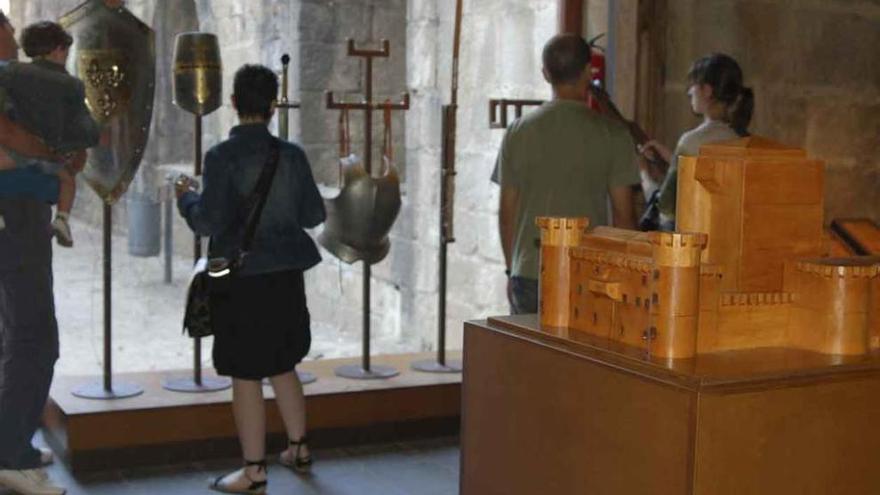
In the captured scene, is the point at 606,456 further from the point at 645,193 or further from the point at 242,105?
the point at 645,193

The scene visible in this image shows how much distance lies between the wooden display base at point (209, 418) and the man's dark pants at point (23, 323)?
0.33 meters

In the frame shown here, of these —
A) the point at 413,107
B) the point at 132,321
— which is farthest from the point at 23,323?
the point at 132,321

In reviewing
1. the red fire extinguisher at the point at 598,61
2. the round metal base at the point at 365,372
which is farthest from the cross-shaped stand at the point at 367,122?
the red fire extinguisher at the point at 598,61

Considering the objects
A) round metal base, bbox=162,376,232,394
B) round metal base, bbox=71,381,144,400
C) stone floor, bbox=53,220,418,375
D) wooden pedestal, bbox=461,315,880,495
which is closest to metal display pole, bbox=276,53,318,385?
round metal base, bbox=162,376,232,394

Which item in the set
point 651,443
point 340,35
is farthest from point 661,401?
point 340,35

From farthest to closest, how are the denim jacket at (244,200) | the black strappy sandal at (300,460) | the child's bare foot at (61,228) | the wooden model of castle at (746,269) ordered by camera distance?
the black strappy sandal at (300,460), the child's bare foot at (61,228), the denim jacket at (244,200), the wooden model of castle at (746,269)

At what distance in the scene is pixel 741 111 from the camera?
3.40 meters

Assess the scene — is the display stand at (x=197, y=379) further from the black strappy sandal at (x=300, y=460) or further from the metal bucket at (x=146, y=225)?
the metal bucket at (x=146, y=225)

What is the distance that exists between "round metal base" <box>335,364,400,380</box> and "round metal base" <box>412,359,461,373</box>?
95 mm

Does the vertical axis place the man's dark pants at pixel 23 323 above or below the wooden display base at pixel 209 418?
above

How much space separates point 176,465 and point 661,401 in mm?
2269

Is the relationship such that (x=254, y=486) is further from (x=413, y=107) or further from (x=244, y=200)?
(x=413, y=107)

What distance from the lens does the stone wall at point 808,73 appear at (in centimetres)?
420

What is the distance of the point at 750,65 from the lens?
436 cm
